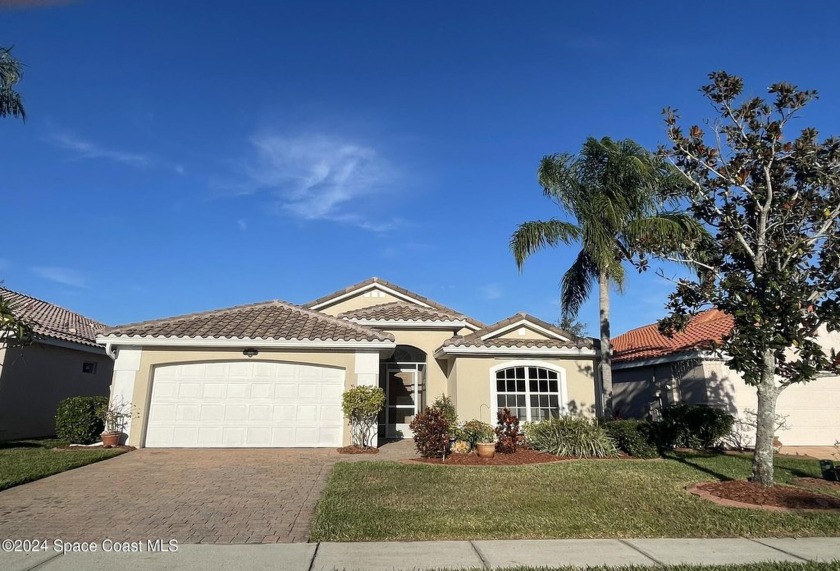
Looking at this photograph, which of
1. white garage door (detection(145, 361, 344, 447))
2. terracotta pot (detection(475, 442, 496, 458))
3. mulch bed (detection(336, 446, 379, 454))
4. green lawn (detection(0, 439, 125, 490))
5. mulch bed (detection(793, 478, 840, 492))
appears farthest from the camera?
white garage door (detection(145, 361, 344, 447))

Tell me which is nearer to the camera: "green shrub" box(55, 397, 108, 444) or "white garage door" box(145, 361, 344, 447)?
"green shrub" box(55, 397, 108, 444)

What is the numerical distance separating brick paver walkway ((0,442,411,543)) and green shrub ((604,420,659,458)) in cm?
751

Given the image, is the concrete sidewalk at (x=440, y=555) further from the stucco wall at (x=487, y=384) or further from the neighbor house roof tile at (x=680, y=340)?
the neighbor house roof tile at (x=680, y=340)

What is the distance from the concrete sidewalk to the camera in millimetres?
5090

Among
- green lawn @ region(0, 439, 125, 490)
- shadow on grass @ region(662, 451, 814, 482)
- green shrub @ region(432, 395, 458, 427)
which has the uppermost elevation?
green shrub @ region(432, 395, 458, 427)

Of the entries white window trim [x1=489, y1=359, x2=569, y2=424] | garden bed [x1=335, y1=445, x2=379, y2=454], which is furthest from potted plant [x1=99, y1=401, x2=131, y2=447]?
white window trim [x1=489, y1=359, x2=569, y2=424]

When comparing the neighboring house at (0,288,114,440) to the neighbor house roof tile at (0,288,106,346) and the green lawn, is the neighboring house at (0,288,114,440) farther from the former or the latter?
the green lawn

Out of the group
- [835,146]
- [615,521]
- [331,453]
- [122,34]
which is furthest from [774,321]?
[122,34]

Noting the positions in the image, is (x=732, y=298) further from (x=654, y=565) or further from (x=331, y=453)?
(x=331, y=453)

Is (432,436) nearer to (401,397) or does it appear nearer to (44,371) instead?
(401,397)

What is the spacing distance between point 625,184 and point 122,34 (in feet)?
46.4

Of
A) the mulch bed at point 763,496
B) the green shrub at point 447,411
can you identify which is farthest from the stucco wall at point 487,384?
the mulch bed at point 763,496

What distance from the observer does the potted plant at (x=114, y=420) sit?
13180mm

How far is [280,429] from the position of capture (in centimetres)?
1387
